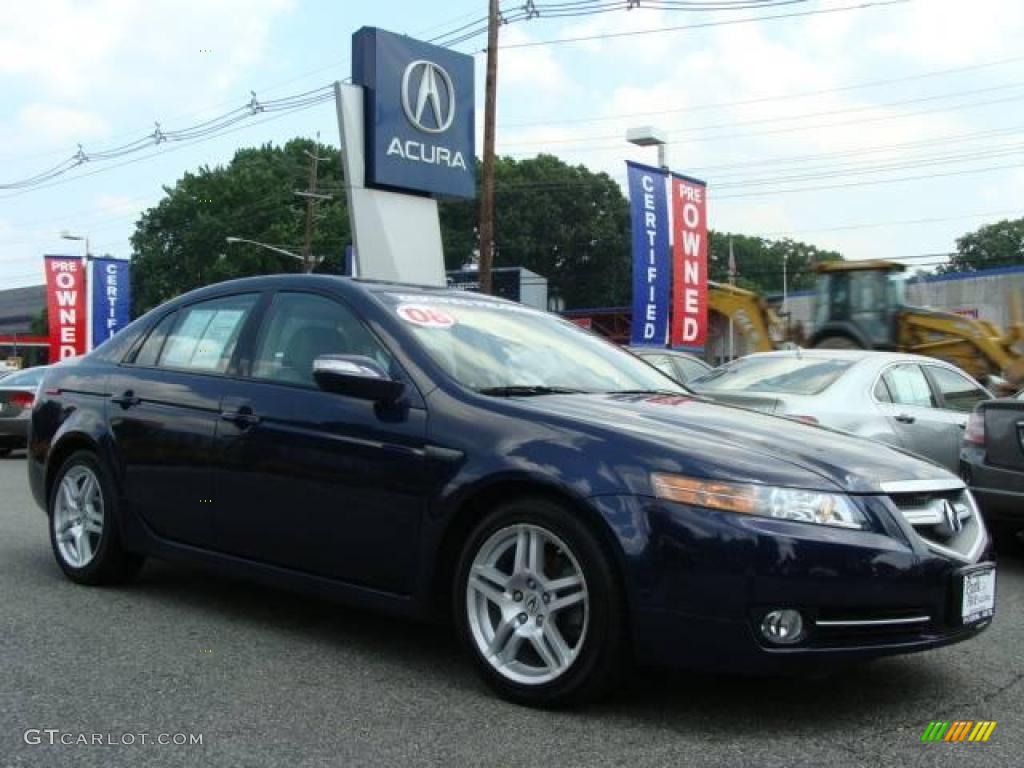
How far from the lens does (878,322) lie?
2142 centimetres

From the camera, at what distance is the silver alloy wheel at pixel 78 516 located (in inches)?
216

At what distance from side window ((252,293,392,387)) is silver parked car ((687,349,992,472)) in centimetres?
386

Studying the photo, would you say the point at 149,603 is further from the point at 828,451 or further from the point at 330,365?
the point at 828,451

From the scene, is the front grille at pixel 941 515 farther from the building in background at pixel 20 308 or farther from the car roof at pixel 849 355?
the building in background at pixel 20 308

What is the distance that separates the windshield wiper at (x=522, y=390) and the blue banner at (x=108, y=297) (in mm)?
29705

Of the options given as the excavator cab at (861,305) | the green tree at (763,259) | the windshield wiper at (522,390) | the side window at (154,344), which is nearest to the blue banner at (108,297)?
the excavator cab at (861,305)

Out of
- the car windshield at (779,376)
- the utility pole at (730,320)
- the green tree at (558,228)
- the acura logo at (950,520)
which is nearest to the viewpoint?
the acura logo at (950,520)

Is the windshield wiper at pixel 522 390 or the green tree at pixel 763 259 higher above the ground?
the green tree at pixel 763 259

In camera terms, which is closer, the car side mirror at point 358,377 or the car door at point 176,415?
the car side mirror at point 358,377

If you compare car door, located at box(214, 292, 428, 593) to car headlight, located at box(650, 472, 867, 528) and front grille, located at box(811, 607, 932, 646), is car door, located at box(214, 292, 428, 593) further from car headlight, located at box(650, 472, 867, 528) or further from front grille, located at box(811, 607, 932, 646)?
front grille, located at box(811, 607, 932, 646)

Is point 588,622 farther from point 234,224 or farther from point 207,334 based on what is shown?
point 234,224

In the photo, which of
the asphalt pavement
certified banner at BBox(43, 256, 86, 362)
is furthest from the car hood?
certified banner at BBox(43, 256, 86, 362)

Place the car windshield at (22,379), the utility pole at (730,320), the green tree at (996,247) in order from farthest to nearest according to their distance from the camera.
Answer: the green tree at (996,247), the utility pole at (730,320), the car windshield at (22,379)

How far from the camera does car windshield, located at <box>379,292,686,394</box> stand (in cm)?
424
